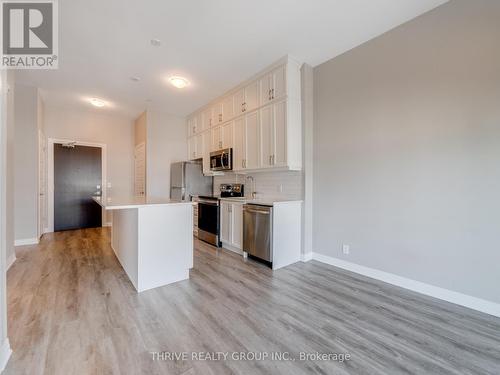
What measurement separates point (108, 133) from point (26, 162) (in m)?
2.16

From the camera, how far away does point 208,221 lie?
4.44 meters

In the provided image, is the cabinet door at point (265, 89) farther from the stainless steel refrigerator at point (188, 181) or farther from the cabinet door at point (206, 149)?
the stainless steel refrigerator at point (188, 181)

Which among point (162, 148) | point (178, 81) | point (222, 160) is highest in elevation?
point (178, 81)

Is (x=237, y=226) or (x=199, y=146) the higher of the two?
(x=199, y=146)

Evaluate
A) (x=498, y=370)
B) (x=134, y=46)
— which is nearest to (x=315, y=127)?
(x=134, y=46)

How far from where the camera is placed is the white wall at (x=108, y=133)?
5.47m

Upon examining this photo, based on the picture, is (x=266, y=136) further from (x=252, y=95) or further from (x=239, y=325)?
(x=239, y=325)

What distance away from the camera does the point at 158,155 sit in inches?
222

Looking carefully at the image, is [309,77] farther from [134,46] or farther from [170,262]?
[170,262]

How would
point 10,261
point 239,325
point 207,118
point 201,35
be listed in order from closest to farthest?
point 239,325 → point 201,35 → point 10,261 → point 207,118

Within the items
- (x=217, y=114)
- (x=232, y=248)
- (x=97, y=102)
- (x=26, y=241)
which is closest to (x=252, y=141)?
(x=217, y=114)

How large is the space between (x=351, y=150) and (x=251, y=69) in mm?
2049

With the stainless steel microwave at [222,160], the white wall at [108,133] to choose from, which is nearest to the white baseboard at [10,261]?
the white wall at [108,133]

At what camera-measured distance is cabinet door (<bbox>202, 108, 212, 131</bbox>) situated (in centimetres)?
510
